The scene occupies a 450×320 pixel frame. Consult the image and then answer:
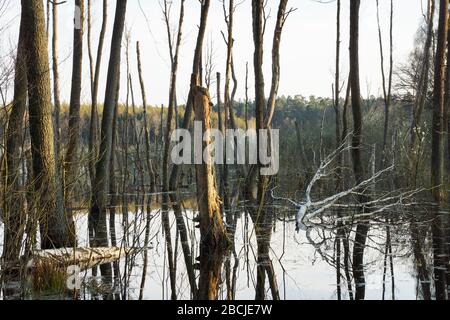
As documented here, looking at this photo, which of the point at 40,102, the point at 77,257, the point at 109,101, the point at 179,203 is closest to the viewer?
the point at 77,257

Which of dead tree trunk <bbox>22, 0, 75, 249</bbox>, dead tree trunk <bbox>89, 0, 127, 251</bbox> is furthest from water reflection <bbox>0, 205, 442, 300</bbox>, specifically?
dead tree trunk <bbox>89, 0, 127, 251</bbox>

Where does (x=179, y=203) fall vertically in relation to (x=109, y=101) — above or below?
below

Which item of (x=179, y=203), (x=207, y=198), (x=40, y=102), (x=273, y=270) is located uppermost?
(x=40, y=102)

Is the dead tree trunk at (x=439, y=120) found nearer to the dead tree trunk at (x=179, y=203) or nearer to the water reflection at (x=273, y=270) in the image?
the water reflection at (x=273, y=270)

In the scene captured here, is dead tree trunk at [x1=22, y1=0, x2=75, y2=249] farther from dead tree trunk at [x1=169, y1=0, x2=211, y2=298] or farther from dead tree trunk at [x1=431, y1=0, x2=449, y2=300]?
dead tree trunk at [x1=431, y1=0, x2=449, y2=300]

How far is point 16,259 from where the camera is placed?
4.33 m

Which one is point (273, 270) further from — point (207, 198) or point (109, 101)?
point (109, 101)

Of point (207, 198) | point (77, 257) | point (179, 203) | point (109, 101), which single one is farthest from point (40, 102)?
point (179, 203)

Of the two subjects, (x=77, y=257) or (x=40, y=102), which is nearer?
(x=77, y=257)

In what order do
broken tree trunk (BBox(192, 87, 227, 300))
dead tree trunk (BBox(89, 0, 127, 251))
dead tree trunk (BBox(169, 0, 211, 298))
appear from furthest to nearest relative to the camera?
1. dead tree trunk (BBox(89, 0, 127, 251))
2. broken tree trunk (BBox(192, 87, 227, 300))
3. dead tree trunk (BBox(169, 0, 211, 298))

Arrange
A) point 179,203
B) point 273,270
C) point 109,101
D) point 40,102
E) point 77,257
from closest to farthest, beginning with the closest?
point 273,270 < point 77,257 < point 40,102 < point 109,101 < point 179,203

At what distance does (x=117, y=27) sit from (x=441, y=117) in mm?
6512
